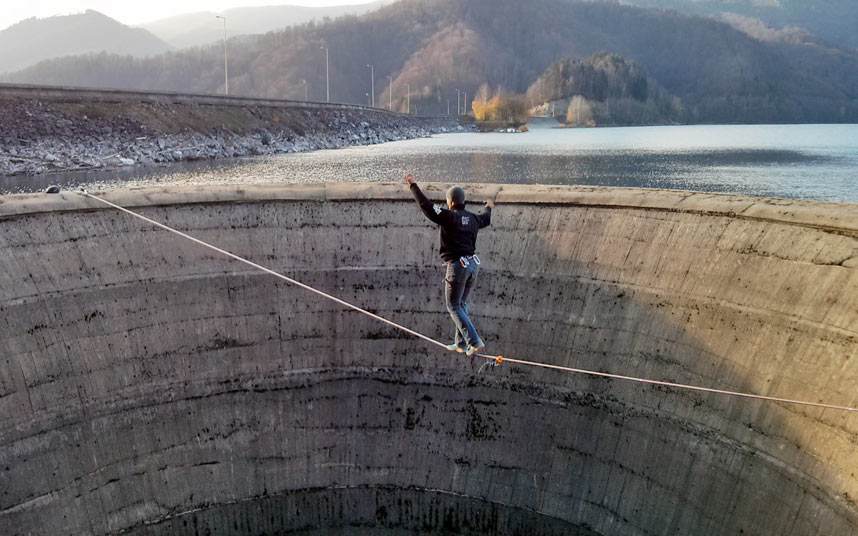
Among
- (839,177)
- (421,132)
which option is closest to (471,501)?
(839,177)

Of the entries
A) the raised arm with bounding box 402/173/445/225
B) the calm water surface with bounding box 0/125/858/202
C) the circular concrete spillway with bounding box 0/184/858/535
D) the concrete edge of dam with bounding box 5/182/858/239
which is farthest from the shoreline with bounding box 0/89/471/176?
the raised arm with bounding box 402/173/445/225

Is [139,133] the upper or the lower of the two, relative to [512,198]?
lower

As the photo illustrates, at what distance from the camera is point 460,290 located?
10.6 metres

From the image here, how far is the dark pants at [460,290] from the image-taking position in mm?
10453

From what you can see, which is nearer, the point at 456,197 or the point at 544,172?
the point at 456,197

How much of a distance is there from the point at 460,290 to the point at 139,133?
48.2 m

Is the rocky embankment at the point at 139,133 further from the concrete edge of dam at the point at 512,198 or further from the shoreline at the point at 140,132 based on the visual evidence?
the concrete edge of dam at the point at 512,198

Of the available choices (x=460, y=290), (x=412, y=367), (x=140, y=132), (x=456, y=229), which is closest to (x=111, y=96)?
(x=140, y=132)

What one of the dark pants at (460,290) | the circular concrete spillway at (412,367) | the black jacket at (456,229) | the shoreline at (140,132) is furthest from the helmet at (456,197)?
the shoreline at (140,132)

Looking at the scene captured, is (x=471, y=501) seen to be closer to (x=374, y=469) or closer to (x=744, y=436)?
(x=374, y=469)

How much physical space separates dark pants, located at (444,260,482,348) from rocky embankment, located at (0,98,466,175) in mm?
35715

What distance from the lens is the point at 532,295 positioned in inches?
500

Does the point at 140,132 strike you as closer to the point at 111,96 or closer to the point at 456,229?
the point at 111,96

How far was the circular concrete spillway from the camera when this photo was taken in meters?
10.1
